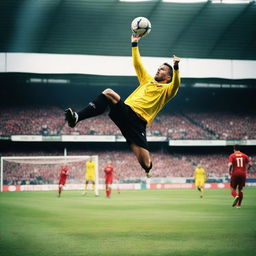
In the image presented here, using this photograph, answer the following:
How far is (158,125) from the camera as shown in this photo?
143 feet

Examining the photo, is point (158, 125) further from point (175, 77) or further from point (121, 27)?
point (175, 77)

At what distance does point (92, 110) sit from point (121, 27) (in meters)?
30.1

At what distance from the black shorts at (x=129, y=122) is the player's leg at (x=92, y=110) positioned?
0.15m

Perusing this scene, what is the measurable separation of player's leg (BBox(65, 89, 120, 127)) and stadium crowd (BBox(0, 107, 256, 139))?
112 ft

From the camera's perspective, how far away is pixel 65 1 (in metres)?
32.7

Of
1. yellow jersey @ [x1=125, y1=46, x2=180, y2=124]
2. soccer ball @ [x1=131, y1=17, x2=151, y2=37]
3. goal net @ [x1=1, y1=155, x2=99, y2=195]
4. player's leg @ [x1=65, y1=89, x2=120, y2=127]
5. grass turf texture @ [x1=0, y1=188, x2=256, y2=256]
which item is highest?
soccer ball @ [x1=131, y1=17, x2=151, y2=37]

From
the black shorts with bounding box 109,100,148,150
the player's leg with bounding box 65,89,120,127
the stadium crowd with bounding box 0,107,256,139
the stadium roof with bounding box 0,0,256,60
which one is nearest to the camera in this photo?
the player's leg with bounding box 65,89,120,127

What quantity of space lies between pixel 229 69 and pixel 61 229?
35175 millimetres

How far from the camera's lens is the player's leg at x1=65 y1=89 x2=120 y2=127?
263 inches

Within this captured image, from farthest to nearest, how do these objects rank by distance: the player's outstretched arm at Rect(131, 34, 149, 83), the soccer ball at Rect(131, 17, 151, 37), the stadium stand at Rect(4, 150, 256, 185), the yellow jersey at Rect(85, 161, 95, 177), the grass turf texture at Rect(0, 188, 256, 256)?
the stadium stand at Rect(4, 150, 256, 185) < the yellow jersey at Rect(85, 161, 95, 177) < the soccer ball at Rect(131, 17, 151, 37) < the player's outstretched arm at Rect(131, 34, 149, 83) < the grass turf texture at Rect(0, 188, 256, 256)

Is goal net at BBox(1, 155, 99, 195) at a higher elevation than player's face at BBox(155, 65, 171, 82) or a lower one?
lower

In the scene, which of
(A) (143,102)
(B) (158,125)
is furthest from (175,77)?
(B) (158,125)

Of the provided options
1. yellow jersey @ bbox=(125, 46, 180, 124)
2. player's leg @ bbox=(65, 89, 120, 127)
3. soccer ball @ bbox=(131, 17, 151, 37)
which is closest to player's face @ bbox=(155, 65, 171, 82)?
yellow jersey @ bbox=(125, 46, 180, 124)

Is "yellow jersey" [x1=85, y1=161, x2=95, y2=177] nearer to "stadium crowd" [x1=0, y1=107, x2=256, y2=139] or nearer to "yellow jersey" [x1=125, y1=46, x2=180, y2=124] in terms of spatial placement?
"stadium crowd" [x1=0, y1=107, x2=256, y2=139]
